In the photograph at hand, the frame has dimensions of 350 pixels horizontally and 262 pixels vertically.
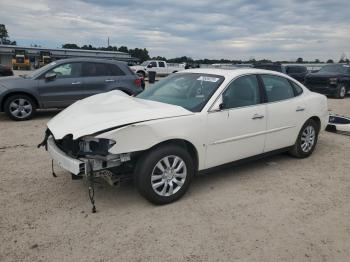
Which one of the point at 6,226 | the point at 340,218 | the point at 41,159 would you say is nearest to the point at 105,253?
the point at 6,226

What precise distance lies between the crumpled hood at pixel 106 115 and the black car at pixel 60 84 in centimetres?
442

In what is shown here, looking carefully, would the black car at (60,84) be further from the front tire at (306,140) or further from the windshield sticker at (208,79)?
the front tire at (306,140)

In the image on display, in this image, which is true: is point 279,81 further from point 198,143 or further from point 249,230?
point 249,230

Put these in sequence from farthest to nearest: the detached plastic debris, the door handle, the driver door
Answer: the detached plastic debris
the door handle
the driver door

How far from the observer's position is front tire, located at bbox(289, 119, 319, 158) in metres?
5.79

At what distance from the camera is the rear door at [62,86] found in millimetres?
8938

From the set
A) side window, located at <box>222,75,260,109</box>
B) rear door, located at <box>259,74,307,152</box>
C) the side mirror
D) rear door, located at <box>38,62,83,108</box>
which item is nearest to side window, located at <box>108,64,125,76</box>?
rear door, located at <box>38,62,83,108</box>

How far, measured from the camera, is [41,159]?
18.5ft

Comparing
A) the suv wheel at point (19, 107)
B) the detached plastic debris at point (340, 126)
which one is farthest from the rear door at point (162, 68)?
the detached plastic debris at point (340, 126)

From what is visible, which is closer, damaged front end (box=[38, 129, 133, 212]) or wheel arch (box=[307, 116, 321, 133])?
damaged front end (box=[38, 129, 133, 212])

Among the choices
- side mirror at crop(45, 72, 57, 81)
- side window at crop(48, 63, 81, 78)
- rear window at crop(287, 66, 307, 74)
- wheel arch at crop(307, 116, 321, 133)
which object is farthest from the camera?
rear window at crop(287, 66, 307, 74)

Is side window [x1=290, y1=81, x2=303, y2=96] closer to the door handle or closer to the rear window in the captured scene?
the door handle

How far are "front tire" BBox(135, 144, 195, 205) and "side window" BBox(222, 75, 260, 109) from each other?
0.99m

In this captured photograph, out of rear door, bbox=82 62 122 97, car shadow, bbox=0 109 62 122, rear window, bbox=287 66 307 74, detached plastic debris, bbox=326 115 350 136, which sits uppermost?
rear window, bbox=287 66 307 74
